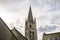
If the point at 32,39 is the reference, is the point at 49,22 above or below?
above

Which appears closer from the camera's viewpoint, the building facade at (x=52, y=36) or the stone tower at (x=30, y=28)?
the building facade at (x=52, y=36)

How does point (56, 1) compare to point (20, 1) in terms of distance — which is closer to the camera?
point (20, 1)

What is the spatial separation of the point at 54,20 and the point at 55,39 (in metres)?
1.68

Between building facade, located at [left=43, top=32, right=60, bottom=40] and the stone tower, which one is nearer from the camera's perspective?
building facade, located at [left=43, top=32, right=60, bottom=40]

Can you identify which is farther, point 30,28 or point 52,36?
point 30,28

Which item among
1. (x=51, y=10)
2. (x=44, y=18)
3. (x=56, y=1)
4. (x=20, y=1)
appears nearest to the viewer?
(x=20, y=1)

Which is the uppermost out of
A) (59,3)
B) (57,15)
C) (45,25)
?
(59,3)

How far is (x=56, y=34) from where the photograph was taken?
851 centimetres

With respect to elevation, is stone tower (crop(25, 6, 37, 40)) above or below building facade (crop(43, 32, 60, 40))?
below

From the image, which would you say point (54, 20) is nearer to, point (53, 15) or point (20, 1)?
point (53, 15)

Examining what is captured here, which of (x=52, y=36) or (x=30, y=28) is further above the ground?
(x=52, y=36)

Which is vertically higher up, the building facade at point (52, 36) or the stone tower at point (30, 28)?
the building facade at point (52, 36)

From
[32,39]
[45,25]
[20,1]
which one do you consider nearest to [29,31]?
[32,39]

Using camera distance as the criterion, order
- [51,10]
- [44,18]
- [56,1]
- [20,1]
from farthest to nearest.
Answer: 1. [44,18]
2. [51,10]
3. [56,1]
4. [20,1]
